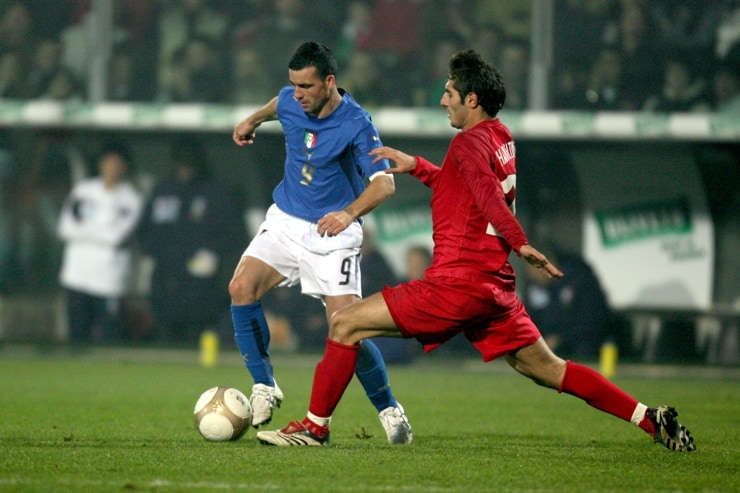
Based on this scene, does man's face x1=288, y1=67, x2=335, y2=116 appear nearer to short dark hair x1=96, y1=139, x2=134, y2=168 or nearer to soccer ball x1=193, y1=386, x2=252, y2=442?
soccer ball x1=193, y1=386, x2=252, y2=442

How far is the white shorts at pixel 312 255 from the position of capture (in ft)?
23.4

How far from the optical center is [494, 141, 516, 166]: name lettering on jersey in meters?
6.24

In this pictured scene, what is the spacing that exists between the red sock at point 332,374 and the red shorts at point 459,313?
14.0 inches

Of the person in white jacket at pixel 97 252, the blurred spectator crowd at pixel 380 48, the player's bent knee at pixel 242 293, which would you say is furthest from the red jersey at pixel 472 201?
the person in white jacket at pixel 97 252

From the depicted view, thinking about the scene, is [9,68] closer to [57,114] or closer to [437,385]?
[57,114]

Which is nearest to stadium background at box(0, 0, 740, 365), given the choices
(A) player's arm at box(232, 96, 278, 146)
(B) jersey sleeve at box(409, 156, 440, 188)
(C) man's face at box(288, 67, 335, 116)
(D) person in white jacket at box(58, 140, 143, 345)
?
(D) person in white jacket at box(58, 140, 143, 345)

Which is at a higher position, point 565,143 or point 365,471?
point 565,143

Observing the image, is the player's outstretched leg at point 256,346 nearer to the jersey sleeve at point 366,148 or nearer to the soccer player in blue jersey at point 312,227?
the soccer player in blue jersey at point 312,227

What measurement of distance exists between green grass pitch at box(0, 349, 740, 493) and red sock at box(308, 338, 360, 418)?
0.27 m

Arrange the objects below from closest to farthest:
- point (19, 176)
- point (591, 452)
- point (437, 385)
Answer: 1. point (591, 452)
2. point (437, 385)
3. point (19, 176)

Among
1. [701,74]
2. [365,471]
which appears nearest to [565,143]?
[701,74]

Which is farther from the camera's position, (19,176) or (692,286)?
(19,176)

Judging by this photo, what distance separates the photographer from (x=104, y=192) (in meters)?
15.5

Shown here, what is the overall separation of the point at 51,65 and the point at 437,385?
22.8ft
